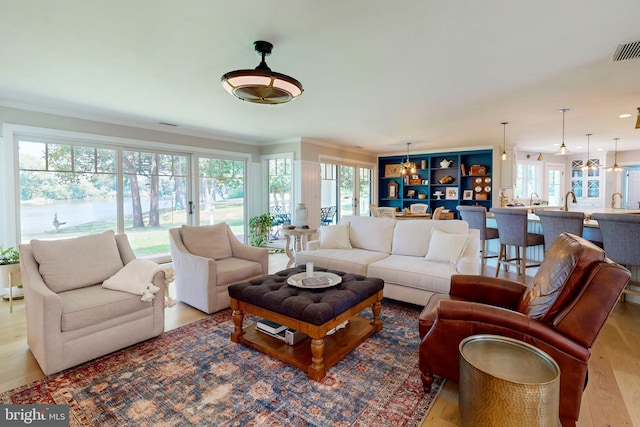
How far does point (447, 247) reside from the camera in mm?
3350

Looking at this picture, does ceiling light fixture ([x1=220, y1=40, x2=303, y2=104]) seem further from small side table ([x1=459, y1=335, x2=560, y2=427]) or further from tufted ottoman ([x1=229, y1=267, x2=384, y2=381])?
small side table ([x1=459, y1=335, x2=560, y2=427])

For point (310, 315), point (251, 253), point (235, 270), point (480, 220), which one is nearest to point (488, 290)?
point (310, 315)

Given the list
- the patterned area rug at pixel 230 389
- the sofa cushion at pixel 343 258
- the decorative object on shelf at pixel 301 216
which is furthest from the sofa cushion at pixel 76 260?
the decorative object on shelf at pixel 301 216

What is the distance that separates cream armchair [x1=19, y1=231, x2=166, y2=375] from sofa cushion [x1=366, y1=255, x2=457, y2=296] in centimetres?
211

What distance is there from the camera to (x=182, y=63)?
280 centimetres

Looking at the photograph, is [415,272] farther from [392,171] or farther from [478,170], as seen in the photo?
[392,171]

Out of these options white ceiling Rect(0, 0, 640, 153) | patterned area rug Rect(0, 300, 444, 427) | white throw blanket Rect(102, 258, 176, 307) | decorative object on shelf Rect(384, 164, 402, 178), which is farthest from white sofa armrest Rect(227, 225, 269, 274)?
decorative object on shelf Rect(384, 164, 402, 178)

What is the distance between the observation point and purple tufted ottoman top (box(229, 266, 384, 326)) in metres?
2.08

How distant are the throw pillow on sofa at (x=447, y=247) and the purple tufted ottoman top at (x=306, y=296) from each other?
1.02 meters

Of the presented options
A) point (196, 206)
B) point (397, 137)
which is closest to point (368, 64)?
point (397, 137)

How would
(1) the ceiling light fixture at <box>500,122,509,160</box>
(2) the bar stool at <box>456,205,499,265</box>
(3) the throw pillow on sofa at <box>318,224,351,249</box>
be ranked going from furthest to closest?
(1) the ceiling light fixture at <box>500,122,509,160</box>
(2) the bar stool at <box>456,205,499,265</box>
(3) the throw pillow on sofa at <box>318,224,351,249</box>

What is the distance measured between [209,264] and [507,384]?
2611 mm

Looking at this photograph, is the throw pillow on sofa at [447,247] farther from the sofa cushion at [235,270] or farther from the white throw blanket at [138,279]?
the white throw blanket at [138,279]

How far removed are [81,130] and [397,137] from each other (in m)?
5.38
